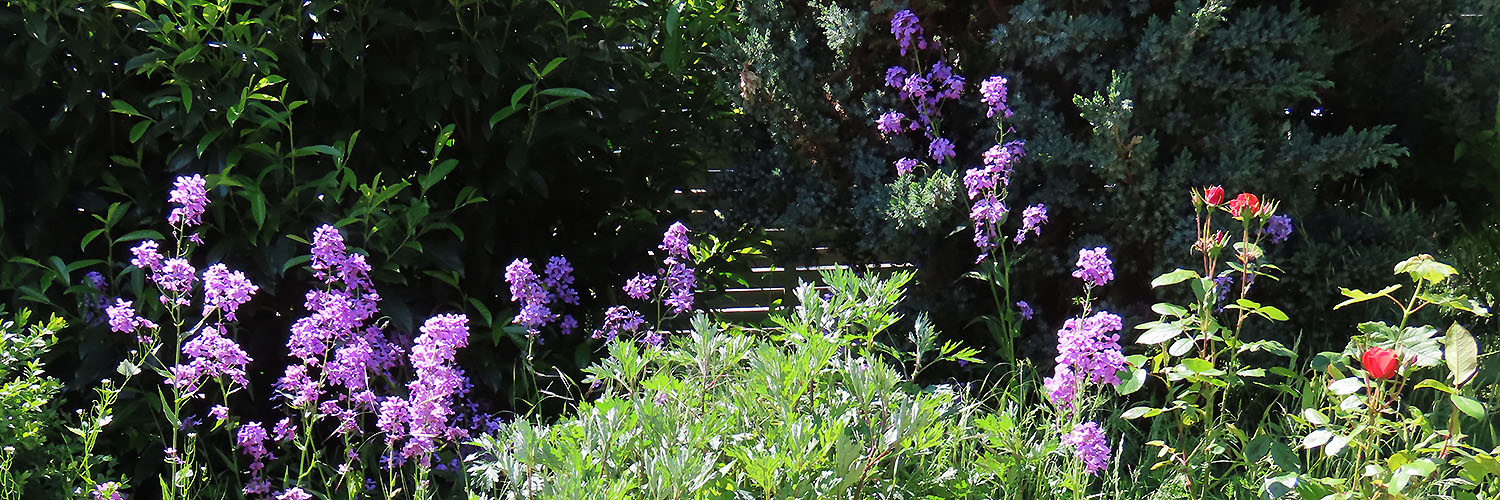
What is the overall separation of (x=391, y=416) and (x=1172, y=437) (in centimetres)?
205

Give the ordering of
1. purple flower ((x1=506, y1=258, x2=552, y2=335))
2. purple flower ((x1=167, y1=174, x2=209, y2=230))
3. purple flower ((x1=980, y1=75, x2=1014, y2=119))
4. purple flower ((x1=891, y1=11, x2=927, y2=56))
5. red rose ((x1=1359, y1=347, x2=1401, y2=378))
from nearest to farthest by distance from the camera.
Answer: red rose ((x1=1359, y1=347, x2=1401, y2=378)) → purple flower ((x1=167, y1=174, x2=209, y2=230)) → purple flower ((x1=506, y1=258, x2=552, y2=335)) → purple flower ((x1=980, y1=75, x2=1014, y2=119)) → purple flower ((x1=891, y1=11, x2=927, y2=56))

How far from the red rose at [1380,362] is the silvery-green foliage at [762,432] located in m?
0.66

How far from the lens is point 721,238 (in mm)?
3619

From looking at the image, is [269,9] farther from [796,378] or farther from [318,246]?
[796,378]

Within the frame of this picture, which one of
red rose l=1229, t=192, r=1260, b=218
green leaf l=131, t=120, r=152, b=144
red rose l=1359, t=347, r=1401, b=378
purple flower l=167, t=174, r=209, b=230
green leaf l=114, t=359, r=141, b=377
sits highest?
green leaf l=131, t=120, r=152, b=144

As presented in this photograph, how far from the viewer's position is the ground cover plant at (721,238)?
229 centimetres

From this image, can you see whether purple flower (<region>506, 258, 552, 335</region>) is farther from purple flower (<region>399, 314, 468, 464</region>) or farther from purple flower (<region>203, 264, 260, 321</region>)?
purple flower (<region>203, 264, 260, 321</region>)

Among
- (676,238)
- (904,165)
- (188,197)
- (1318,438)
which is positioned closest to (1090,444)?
(1318,438)

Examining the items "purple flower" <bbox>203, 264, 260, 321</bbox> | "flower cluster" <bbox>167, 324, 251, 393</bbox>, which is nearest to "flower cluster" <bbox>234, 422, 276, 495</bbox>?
"flower cluster" <bbox>167, 324, 251, 393</bbox>

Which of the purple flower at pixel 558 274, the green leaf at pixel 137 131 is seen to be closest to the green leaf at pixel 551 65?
the purple flower at pixel 558 274

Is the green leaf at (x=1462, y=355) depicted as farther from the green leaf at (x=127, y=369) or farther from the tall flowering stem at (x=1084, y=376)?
the green leaf at (x=127, y=369)

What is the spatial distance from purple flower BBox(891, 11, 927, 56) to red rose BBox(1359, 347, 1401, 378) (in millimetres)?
1638

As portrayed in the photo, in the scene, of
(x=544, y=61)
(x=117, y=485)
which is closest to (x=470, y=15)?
(x=544, y=61)

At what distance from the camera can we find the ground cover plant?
229cm
